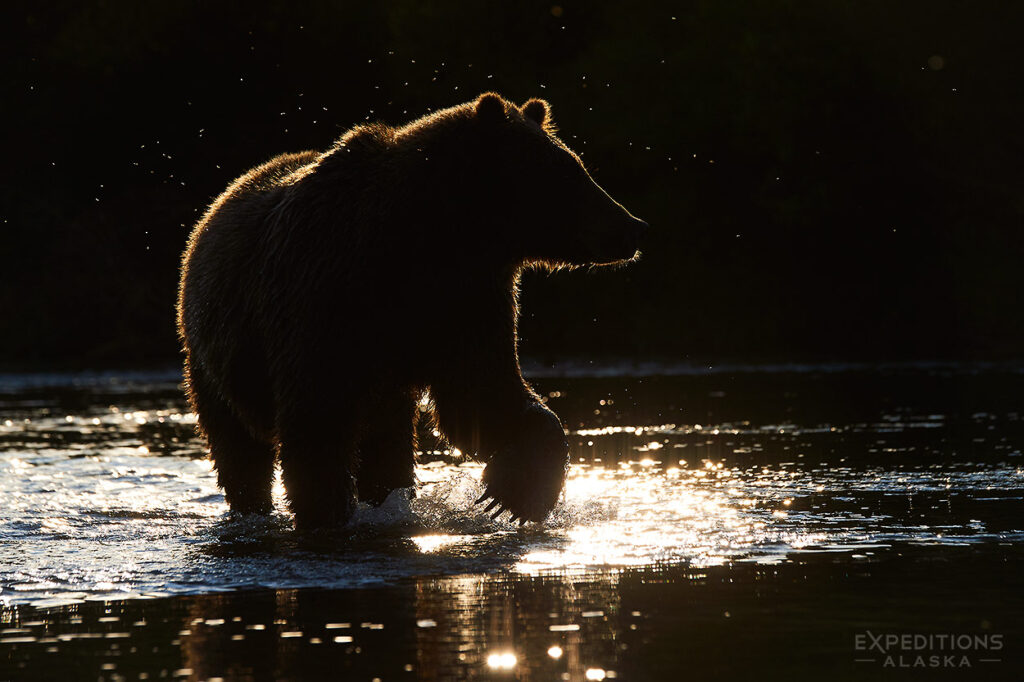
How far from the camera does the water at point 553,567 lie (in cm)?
497

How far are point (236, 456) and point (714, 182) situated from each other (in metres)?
19.5

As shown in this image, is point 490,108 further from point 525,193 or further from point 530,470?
point 530,470

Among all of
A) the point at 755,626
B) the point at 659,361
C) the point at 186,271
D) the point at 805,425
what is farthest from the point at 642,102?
the point at 755,626

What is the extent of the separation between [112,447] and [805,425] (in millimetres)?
5521

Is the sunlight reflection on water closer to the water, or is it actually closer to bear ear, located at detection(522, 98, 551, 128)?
the water

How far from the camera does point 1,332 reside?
2914cm

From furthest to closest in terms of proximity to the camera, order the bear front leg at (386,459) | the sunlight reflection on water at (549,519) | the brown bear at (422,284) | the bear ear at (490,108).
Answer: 1. the bear front leg at (386,459)
2. the bear ear at (490,108)
3. the brown bear at (422,284)
4. the sunlight reflection on water at (549,519)

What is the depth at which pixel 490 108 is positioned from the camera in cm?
748

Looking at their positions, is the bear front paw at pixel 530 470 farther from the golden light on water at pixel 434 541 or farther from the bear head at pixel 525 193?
the bear head at pixel 525 193

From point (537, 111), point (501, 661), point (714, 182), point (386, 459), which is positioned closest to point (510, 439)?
point (386, 459)

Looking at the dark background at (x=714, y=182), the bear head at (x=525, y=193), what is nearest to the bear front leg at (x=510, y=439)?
the bear head at (x=525, y=193)

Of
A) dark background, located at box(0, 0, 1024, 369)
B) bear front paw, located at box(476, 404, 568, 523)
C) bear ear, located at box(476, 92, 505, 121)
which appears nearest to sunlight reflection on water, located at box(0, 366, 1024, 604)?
bear front paw, located at box(476, 404, 568, 523)

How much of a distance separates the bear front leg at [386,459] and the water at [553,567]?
0.19 metres

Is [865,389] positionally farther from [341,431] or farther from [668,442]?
[341,431]
